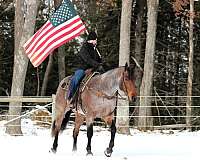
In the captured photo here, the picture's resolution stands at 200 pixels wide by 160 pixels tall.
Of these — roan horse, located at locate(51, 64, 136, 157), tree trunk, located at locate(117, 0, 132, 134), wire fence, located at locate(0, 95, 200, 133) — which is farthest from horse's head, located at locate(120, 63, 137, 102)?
tree trunk, located at locate(117, 0, 132, 134)

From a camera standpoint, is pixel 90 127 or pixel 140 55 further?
pixel 140 55

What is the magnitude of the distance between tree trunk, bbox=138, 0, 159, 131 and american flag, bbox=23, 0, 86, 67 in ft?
19.4

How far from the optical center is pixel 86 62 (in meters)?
8.84

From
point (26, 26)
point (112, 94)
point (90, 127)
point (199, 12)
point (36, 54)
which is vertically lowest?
point (90, 127)

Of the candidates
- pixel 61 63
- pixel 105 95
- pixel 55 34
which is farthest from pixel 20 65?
pixel 61 63

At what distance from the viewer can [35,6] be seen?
14.5 m

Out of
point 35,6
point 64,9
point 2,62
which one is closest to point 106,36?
point 2,62

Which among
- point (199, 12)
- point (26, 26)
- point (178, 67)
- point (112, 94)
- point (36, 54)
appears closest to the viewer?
point (112, 94)

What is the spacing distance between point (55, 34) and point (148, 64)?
22.0 ft

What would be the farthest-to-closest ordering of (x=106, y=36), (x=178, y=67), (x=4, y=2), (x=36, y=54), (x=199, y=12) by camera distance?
1. (x=4, y=2)
2. (x=178, y=67)
3. (x=106, y=36)
4. (x=199, y=12)
5. (x=36, y=54)

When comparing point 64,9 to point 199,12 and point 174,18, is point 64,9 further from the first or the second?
point 174,18

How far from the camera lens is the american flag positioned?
10789 mm

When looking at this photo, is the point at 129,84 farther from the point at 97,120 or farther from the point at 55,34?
the point at 97,120

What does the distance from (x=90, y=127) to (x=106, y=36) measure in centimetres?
1333
